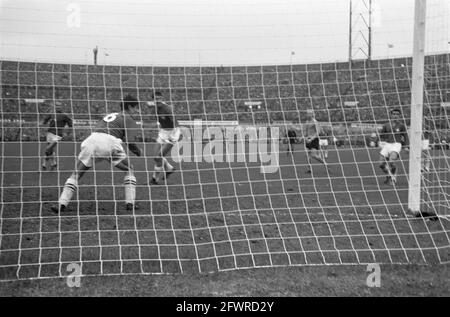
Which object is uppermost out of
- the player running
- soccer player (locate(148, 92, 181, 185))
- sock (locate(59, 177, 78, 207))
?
soccer player (locate(148, 92, 181, 185))

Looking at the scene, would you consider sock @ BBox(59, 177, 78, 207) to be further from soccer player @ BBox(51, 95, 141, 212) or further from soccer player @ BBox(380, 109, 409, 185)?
soccer player @ BBox(380, 109, 409, 185)

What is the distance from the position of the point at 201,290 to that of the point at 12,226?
314cm

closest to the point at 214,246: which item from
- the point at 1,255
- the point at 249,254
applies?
the point at 249,254

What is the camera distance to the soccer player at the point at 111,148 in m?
6.68

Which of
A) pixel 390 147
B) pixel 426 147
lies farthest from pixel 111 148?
pixel 390 147

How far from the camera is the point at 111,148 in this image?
6949 mm

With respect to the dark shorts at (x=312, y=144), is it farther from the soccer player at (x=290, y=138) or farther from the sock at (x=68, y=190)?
the sock at (x=68, y=190)

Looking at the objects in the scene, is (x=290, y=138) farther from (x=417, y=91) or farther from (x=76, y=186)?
(x=76, y=186)

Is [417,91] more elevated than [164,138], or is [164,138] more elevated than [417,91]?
[164,138]

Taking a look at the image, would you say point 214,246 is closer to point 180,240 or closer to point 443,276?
point 180,240

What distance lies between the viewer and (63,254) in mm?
4793

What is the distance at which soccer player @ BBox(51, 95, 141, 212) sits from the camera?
6676mm

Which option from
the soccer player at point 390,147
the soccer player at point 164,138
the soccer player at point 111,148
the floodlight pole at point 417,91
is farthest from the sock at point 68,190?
the soccer player at point 390,147

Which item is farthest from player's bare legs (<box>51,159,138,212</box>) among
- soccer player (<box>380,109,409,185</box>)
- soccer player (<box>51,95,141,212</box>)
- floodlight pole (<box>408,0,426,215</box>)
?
soccer player (<box>380,109,409,185</box>)
